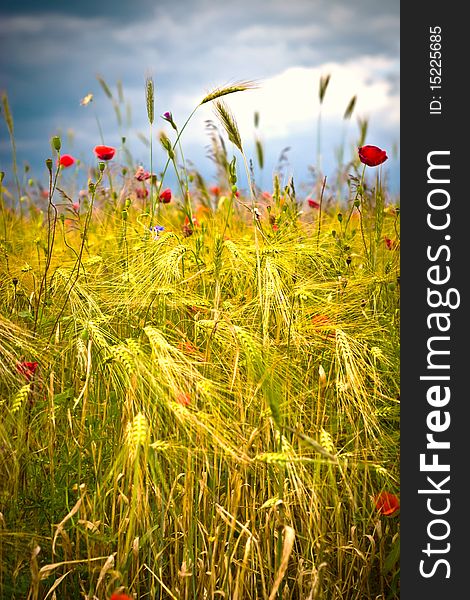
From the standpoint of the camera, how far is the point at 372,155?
5.91 feet

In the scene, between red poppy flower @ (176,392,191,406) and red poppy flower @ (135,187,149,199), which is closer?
red poppy flower @ (176,392,191,406)

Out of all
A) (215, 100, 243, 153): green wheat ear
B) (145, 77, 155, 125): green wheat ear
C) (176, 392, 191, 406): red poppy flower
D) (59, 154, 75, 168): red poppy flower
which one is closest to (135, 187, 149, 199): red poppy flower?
(59, 154, 75, 168): red poppy flower

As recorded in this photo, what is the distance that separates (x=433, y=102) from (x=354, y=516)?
0.86 metres

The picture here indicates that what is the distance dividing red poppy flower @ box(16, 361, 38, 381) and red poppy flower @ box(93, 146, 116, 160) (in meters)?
0.91

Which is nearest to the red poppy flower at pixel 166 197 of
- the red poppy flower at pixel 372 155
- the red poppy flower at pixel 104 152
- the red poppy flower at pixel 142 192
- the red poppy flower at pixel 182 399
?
the red poppy flower at pixel 104 152

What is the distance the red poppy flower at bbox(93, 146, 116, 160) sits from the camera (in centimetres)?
209

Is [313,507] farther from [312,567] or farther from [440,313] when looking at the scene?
[440,313]

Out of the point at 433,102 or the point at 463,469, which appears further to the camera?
the point at 433,102

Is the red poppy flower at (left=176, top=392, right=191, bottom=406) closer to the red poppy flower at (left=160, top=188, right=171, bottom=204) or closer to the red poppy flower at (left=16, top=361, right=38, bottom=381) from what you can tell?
the red poppy flower at (left=16, top=361, right=38, bottom=381)

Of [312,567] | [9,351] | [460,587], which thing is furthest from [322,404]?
[9,351]

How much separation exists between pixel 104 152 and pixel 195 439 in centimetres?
112

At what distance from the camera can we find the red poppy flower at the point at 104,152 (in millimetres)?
2086

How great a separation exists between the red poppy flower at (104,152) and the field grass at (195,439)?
48 cm

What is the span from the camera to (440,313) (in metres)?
1.44
